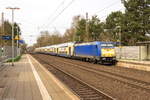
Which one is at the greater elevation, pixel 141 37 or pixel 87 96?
pixel 141 37

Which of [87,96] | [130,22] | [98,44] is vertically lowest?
[87,96]

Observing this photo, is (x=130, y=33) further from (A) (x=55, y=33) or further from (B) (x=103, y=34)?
(A) (x=55, y=33)

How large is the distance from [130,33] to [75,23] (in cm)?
4942

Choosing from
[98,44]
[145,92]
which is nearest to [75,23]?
[98,44]

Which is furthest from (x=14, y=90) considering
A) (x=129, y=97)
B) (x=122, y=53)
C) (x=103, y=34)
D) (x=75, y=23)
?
(x=75, y=23)

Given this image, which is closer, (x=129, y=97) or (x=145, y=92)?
(x=129, y=97)

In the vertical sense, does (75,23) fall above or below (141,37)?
above

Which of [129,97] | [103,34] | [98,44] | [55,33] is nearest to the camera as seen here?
[129,97]

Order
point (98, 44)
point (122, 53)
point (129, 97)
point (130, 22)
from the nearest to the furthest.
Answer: point (129, 97) < point (98, 44) < point (122, 53) < point (130, 22)

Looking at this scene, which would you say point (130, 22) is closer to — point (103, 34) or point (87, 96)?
point (103, 34)

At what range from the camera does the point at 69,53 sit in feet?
163

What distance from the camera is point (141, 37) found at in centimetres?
4488

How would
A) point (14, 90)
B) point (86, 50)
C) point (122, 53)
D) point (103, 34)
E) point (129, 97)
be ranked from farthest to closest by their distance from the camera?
point (103, 34)
point (122, 53)
point (86, 50)
point (14, 90)
point (129, 97)

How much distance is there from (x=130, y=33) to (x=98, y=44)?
1817 cm
